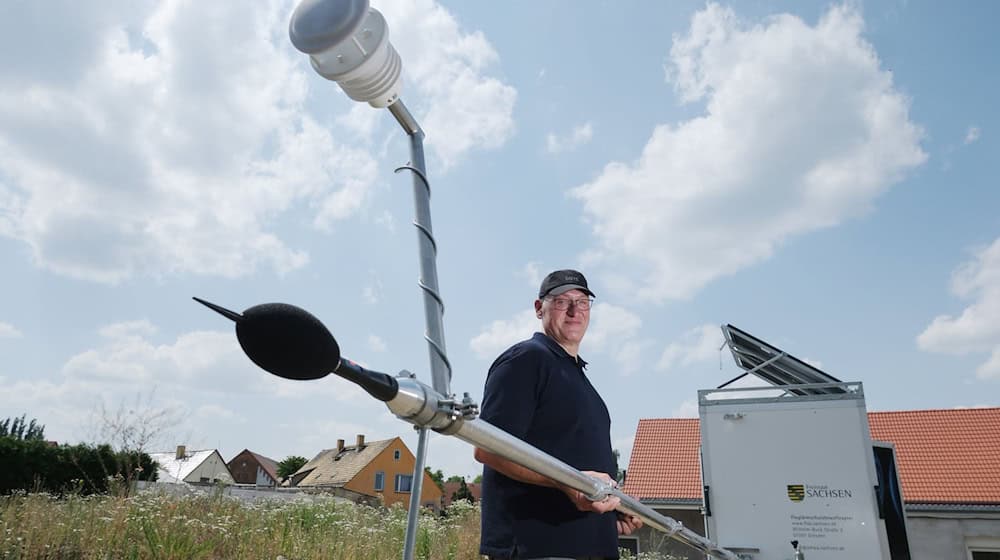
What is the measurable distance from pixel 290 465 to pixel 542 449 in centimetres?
6656

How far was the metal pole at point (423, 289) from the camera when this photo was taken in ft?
3.71

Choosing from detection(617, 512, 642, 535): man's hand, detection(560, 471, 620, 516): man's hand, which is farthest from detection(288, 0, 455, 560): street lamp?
detection(617, 512, 642, 535): man's hand

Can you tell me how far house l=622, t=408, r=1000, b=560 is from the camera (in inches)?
515

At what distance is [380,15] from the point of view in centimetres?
122

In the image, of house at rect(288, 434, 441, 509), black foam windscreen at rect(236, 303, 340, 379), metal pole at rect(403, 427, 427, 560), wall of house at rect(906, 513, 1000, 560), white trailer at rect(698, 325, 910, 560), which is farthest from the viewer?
house at rect(288, 434, 441, 509)

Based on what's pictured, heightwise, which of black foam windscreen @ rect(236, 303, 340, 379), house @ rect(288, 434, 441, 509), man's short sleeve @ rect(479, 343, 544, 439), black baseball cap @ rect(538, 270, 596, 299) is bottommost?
black foam windscreen @ rect(236, 303, 340, 379)

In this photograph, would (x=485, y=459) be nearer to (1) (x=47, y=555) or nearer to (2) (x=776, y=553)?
(1) (x=47, y=555)

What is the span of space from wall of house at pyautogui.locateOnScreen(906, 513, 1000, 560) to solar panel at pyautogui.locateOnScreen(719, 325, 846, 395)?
731cm

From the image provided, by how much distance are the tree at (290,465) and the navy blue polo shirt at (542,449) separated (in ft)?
213

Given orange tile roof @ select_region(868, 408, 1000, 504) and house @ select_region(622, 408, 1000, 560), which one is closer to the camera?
house @ select_region(622, 408, 1000, 560)

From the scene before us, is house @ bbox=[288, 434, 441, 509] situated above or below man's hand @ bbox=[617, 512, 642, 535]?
above

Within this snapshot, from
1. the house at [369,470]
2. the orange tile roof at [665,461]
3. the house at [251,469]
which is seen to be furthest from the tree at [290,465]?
the orange tile roof at [665,461]

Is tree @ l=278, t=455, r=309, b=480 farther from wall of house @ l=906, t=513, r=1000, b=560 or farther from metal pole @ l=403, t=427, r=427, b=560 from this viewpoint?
metal pole @ l=403, t=427, r=427, b=560

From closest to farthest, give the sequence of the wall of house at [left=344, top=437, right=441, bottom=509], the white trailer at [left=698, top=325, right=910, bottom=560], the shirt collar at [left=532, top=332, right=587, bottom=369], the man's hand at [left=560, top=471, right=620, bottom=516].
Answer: the man's hand at [left=560, top=471, right=620, bottom=516] → the shirt collar at [left=532, top=332, right=587, bottom=369] → the white trailer at [left=698, top=325, right=910, bottom=560] → the wall of house at [left=344, top=437, right=441, bottom=509]
